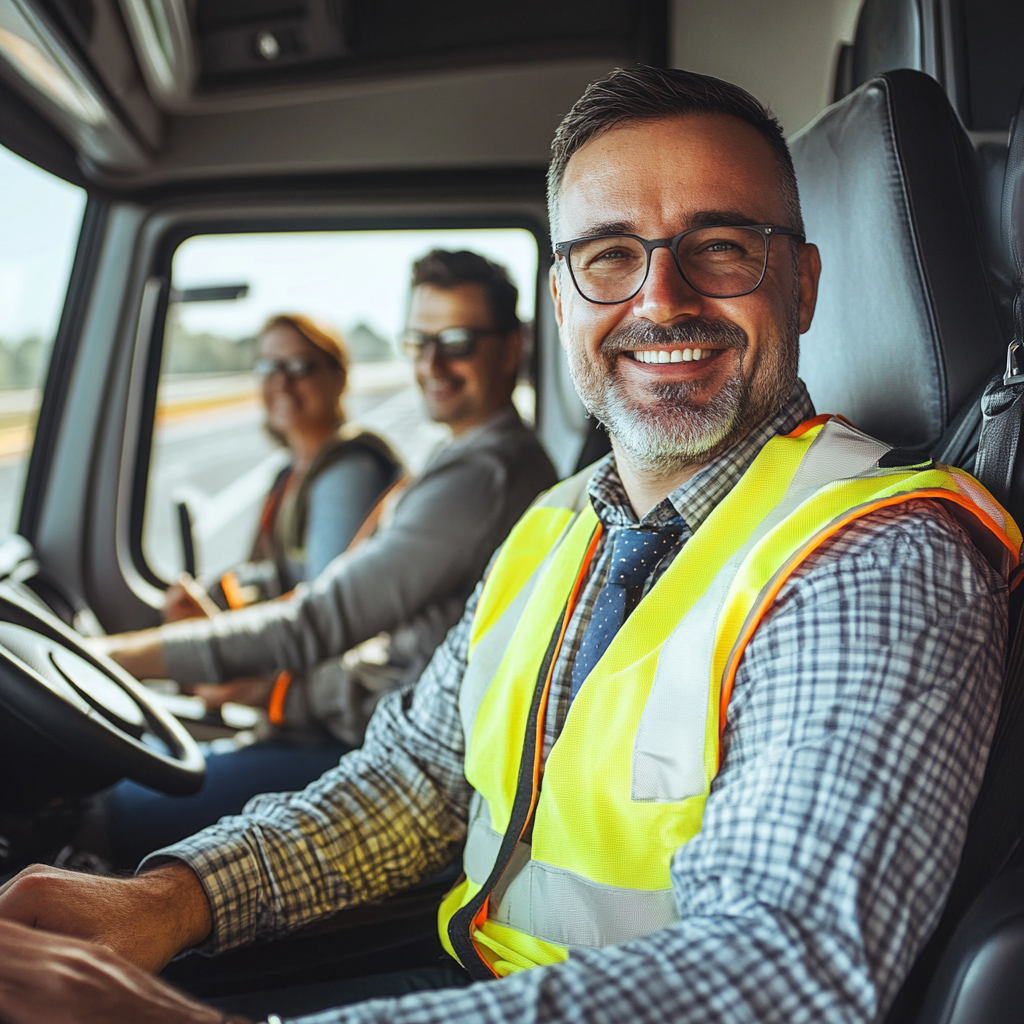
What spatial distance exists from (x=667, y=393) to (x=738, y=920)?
65 cm

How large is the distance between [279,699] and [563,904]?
1.46 meters

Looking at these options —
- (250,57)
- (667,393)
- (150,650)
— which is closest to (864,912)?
(667,393)

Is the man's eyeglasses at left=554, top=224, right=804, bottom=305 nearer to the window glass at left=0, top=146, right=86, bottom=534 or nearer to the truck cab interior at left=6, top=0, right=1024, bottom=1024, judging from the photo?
the truck cab interior at left=6, top=0, right=1024, bottom=1024

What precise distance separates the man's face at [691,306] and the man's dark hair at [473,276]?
129cm

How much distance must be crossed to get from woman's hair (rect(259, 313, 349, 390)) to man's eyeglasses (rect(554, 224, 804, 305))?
2.06 meters

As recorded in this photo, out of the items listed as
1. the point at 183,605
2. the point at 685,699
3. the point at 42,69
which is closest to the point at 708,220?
the point at 685,699

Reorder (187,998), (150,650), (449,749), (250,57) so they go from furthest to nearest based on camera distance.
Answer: (250,57), (150,650), (449,749), (187,998)

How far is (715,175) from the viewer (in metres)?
1.16

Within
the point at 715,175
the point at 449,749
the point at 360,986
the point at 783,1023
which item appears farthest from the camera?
the point at 449,749

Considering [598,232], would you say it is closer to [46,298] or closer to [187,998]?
[187,998]

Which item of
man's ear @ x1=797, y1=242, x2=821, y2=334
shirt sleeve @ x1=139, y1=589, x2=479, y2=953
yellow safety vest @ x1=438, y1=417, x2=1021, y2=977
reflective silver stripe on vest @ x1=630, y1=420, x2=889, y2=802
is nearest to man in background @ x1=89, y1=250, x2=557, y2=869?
shirt sleeve @ x1=139, y1=589, x2=479, y2=953

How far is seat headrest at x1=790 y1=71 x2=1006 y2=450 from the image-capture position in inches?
43.7

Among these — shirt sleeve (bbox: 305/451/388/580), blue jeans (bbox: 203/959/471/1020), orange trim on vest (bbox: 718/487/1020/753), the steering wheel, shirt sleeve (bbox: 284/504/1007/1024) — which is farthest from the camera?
shirt sleeve (bbox: 305/451/388/580)

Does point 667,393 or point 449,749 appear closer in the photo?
point 667,393
